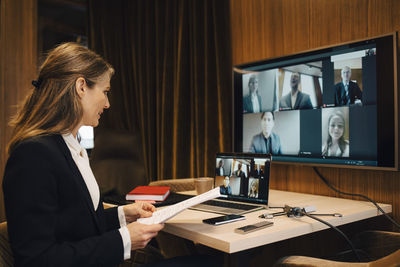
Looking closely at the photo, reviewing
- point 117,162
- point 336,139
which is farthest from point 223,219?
point 117,162

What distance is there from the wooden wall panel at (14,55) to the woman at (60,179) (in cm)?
183

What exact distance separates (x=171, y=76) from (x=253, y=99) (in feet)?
2.85

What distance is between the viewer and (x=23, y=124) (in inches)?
44.4

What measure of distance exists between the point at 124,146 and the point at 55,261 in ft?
5.41

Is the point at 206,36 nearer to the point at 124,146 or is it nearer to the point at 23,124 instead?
the point at 124,146

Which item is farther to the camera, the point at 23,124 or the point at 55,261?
the point at 23,124

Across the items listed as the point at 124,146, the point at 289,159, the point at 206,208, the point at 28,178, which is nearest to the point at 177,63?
the point at 124,146

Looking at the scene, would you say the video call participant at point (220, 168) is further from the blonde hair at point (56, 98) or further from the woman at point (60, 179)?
the blonde hair at point (56, 98)

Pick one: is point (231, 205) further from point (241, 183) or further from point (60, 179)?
point (60, 179)

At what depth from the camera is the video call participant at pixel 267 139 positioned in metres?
2.06

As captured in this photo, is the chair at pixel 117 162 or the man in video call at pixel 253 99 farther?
the chair at pixel 117 162

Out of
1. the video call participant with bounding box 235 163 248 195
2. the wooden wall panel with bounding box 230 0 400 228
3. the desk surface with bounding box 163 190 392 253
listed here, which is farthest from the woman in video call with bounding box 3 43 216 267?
the wooden wall panel with bounding box 230 0 400 228

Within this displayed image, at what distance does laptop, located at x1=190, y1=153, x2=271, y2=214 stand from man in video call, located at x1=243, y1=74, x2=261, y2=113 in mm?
530

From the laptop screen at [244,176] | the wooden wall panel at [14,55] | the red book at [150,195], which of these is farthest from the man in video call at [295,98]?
the wooden wall panel at [14,55]
